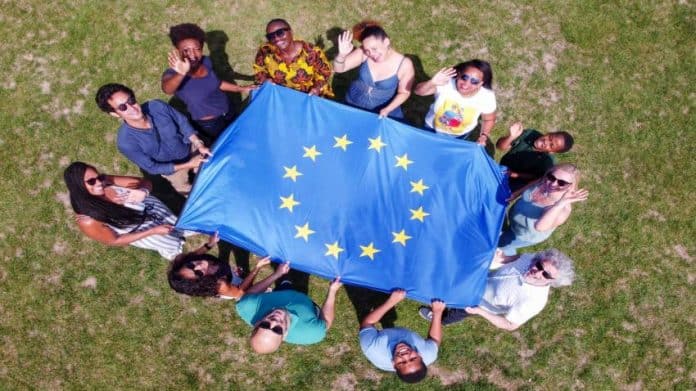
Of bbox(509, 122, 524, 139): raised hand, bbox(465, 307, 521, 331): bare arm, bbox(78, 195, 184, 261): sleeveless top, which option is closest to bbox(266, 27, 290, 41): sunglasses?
bbox(78, 195, 184, 261): sleeveless top

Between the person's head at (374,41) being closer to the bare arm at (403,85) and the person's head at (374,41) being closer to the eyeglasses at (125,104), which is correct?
the bare arm at (403,85)

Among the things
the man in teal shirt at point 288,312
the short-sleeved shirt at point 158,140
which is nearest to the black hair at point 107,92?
the short-sleeved shirt at point 158,140

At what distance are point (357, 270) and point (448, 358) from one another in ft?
8.30

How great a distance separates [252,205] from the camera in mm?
5879

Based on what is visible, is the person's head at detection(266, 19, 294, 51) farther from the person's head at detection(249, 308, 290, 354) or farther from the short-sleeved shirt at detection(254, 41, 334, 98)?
the person's head at detection(249, 308, 290, 354)

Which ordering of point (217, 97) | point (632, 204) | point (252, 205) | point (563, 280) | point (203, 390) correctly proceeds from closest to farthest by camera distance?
point (563, 280) < point (252, 205) < point (217, 97) < point (203, 390) < point (632, 204)

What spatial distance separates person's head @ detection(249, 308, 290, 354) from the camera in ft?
16.7

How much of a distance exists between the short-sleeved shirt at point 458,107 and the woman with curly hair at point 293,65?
5.25 ft

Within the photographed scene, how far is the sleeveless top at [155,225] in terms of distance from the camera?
5812mm

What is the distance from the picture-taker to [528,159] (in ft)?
19.8

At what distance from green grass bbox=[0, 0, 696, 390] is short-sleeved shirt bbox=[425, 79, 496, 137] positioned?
1835 millimetres

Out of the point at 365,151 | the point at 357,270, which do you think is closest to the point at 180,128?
the point at 365,151

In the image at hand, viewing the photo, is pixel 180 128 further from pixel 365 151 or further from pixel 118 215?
pixel 365 151

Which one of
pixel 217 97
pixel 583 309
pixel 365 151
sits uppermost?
pixel 217 97
